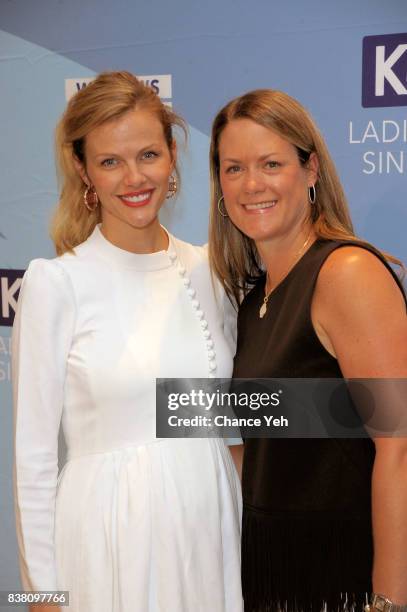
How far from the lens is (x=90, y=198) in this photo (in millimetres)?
1445

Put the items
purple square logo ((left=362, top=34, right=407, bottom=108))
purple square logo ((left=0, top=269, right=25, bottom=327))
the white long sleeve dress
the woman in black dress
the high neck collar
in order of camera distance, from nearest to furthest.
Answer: the woman in black dress < the white long sleeve dress < the high neck collar < purple square logo ((left=362, top=34, right=407, bottom=108)) < purple square logo ((left=0, top=269, right=25, bottom=327))

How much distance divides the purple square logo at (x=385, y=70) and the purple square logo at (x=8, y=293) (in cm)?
111

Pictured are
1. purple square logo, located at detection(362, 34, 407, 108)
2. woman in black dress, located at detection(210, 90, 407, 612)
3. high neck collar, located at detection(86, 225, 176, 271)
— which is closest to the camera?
woman in black dress, located at detection(210, 90, 407, 612)

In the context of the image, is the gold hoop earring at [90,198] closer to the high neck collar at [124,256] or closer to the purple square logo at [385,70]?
the high neck collar at [124,256]

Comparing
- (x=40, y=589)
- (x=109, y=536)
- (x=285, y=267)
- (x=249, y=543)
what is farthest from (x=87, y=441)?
(x=285, y=267)

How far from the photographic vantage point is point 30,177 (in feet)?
6.53

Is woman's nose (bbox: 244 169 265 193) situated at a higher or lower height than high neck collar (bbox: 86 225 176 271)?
higher

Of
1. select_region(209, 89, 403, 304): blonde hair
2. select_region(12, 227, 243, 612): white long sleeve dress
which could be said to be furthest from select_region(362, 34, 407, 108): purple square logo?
select_region(12, 227, 243, 612): white long sleeve dress

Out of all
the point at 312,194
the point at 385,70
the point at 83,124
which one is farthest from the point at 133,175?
the point at 385,70

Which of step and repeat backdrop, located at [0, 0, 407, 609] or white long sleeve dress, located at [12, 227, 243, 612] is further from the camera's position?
step and repeat backdrop, located at [0, 0, 407, 609]

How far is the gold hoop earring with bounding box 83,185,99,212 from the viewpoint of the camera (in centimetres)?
144

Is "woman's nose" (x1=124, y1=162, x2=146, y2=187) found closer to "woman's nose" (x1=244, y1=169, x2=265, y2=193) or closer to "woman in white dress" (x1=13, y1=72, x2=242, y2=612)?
"woman in white dress" (x1=13, y1=72, x2=242, y2=612)

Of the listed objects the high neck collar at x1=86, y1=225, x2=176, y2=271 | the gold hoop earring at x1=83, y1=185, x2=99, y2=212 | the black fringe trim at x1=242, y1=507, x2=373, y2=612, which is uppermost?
the gold hoop earring at x1=83, y1=185, x2=99, y2=212

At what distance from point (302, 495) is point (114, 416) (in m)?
0.39
